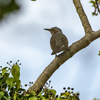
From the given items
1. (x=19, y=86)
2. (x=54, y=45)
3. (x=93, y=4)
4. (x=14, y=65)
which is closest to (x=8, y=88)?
(x=19, y=86)

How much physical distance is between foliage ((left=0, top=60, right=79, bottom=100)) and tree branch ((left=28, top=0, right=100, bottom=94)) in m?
0.68

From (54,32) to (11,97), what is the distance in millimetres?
3911

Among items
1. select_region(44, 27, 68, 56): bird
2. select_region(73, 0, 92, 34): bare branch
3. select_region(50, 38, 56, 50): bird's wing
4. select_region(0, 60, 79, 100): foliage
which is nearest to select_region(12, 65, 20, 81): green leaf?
select_region(0, 60, 79, 100): foliage

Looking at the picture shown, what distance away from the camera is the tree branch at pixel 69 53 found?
473 cm

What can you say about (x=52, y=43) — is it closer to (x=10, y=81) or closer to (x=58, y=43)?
(x=58, y=43)

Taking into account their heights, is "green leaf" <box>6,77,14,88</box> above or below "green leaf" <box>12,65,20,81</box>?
below

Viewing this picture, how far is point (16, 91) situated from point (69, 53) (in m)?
1.84

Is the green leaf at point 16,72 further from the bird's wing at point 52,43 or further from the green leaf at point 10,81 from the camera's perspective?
the bird's wing at point 52,43

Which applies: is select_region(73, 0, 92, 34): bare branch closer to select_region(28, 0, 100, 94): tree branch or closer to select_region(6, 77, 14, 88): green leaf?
select_region(28, 0, 100, 94): tree branch

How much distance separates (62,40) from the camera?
6168 millimetres

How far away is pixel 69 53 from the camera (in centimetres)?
525

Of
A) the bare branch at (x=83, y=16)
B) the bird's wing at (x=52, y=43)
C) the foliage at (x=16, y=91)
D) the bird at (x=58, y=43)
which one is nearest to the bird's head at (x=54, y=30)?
the bird at (x=58, y=43)

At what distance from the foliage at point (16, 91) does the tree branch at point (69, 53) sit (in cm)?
68

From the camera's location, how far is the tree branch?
4.73 meters
